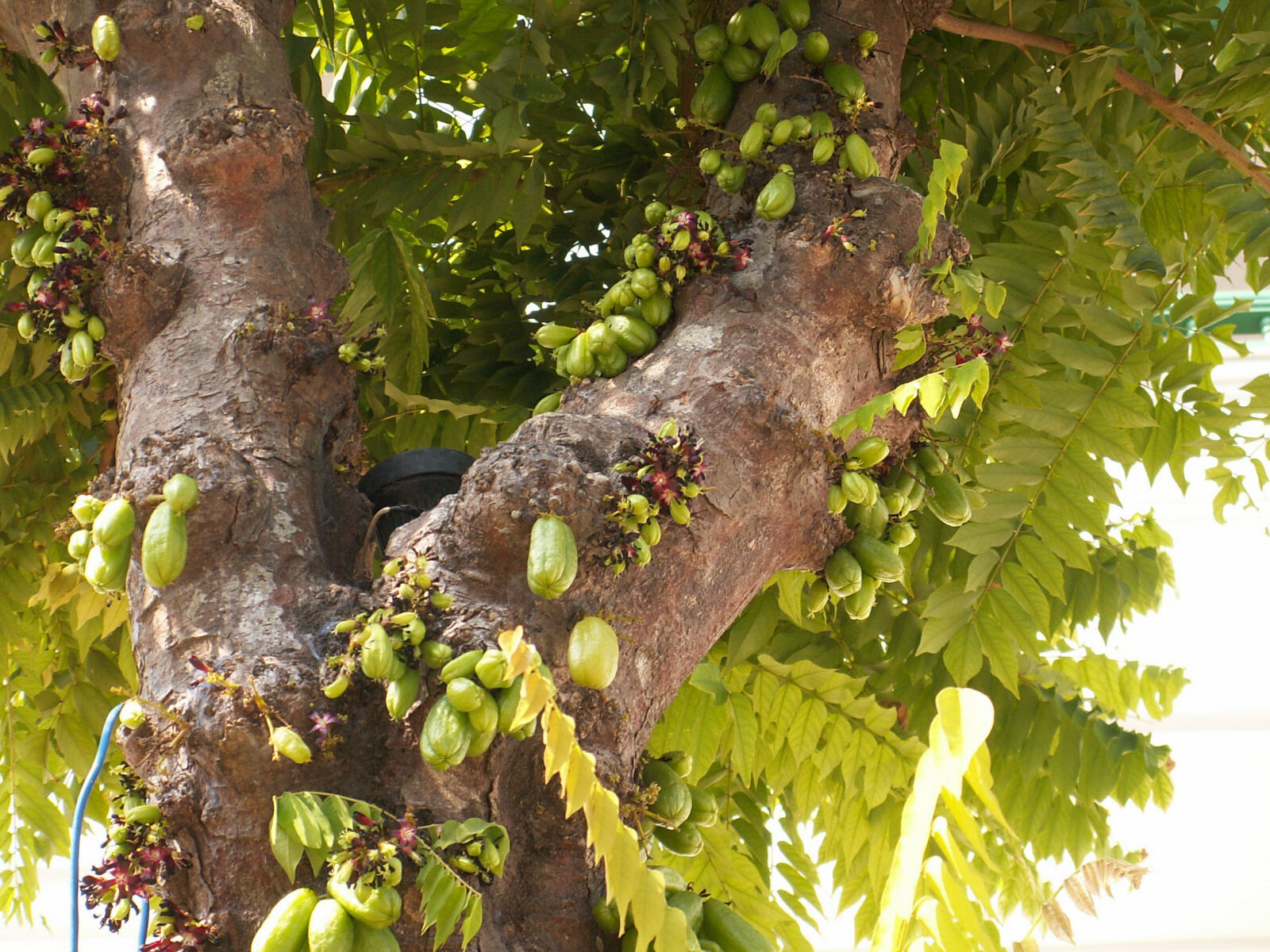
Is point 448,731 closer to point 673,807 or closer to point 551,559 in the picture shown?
point 551,559

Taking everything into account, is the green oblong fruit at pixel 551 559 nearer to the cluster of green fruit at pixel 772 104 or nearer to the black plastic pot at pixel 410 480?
the black plastic pot at pixel 410 480

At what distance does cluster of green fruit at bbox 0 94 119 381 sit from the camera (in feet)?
6.08

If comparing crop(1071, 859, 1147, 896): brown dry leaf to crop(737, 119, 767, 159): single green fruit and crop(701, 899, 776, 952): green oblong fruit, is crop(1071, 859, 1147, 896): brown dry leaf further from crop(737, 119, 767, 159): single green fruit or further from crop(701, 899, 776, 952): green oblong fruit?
crop(737, 119, 767, 159): single green fruit

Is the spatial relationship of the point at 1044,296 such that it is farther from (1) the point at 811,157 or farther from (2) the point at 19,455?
(2) the point at 19,455

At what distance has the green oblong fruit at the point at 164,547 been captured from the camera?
149cm

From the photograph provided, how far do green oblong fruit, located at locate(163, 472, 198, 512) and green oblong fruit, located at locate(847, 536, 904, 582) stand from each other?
3.30 feet

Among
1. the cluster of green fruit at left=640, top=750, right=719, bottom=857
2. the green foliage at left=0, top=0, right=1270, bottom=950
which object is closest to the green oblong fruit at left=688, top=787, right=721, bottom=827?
the cluster of green fruit at left=640, top=750, right=719, bottom=857

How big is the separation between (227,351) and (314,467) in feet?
0.69

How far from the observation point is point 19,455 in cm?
293

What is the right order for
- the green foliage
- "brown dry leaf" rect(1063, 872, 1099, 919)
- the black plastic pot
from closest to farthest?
1. the black plastic pot
2. the green foliage
3. "brown dry leaf" rect(1063, 872, 1099, 919)

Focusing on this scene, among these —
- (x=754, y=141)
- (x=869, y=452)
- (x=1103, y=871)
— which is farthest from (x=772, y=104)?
(x=1103, y=871)

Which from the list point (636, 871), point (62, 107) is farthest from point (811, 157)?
point (62, 107)

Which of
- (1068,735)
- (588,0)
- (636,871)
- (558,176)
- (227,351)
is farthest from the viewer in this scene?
(558,176)

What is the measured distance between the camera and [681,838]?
5.77 feet
